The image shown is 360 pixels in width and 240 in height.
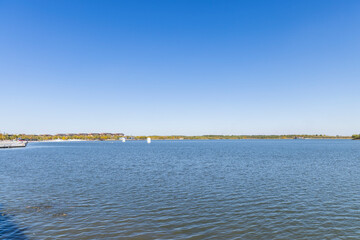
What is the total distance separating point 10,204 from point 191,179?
23077mm

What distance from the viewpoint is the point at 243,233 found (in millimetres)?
16438

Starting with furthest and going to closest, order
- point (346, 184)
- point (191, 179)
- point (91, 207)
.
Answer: point (191, 179), point (346, 184), point (91, 207)

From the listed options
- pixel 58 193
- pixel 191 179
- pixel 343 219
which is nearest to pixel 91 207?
pixel 58 193

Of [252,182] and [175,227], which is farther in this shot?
[252,182]

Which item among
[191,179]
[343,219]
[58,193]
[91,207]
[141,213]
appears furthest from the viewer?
[191,179]

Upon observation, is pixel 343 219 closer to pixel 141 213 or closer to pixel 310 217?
pixel 310 217

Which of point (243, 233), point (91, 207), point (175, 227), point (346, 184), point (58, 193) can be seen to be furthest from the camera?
point (346, 184)

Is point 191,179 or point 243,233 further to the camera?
point 191,179

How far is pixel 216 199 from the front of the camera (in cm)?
2539

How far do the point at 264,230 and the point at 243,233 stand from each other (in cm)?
176

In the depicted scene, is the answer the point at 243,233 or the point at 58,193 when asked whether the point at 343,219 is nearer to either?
the point at 243,233

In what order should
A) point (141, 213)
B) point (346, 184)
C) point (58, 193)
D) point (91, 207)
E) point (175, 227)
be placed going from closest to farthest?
point (175, 227), point (141, 213), point (91, 207), point (58, 193), point (346, 184)

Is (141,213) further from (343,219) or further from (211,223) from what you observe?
(343,219)

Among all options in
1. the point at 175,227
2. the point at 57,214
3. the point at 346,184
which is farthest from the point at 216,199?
the point at 346,184
